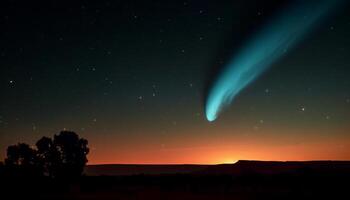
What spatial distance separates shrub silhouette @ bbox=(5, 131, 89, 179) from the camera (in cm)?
4706

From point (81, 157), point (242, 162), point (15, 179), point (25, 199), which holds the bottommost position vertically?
point (25, 199)

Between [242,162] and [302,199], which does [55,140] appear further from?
[242,162]

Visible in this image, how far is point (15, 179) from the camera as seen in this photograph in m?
41.6

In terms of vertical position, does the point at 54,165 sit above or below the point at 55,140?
below

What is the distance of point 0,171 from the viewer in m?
45.8

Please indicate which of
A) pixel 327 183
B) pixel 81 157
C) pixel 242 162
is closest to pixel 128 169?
pixel 242 162

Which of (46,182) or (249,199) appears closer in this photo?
(249,199)

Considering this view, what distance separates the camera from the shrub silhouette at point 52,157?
47062mm

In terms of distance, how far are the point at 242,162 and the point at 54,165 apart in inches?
1970

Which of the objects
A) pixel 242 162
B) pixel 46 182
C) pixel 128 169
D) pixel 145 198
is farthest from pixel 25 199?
pixel 128 169

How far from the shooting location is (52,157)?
47.7 metres

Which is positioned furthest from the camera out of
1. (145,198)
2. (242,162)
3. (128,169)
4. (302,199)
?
(128,169)

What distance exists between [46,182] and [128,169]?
135289 mm

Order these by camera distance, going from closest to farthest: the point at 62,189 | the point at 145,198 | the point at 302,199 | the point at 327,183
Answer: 1. the point at 302,199
2. the point at 145,198
3. the point at 327,183
4. the point at 62,189
